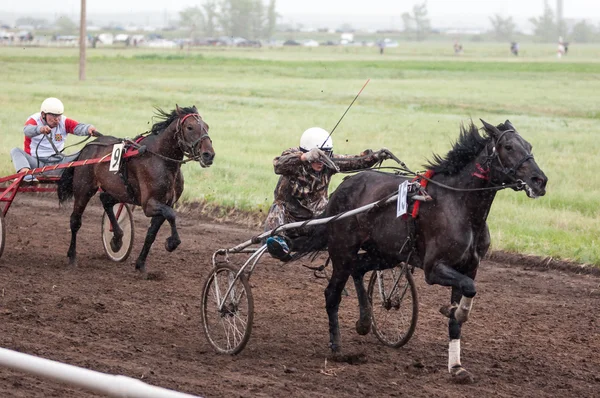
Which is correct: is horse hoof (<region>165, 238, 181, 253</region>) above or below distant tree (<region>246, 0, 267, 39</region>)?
below

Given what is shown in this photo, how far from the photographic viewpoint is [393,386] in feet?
21.5

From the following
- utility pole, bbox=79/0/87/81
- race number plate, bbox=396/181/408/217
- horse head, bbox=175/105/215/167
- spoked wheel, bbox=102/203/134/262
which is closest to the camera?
race number plate, bbox=396/181/408/217

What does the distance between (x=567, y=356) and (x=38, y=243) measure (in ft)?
23.3

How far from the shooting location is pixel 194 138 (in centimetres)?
1006

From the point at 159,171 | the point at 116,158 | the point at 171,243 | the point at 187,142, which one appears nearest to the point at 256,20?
the point at 116,158

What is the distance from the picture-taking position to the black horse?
21.8 feet

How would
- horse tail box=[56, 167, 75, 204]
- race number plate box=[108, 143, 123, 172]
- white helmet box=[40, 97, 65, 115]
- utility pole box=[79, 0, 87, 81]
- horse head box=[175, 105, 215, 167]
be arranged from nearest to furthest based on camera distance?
1. horse head box=[175, 105, 215, 167]
2. race number plate box=[108, 143, 123, 172]
3. white helmet box=[40, 97, 65, 115]
4. horse tail box=[56, 167, 75, 204]
5. utility pole box=[79, 0, 87, 81]

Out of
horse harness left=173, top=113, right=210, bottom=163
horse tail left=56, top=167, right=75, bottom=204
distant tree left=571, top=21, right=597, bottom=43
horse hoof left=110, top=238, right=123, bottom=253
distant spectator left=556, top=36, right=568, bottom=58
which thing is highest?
distant tree left=571, top=21, right=597, bottom=43

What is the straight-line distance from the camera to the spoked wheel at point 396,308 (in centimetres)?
769

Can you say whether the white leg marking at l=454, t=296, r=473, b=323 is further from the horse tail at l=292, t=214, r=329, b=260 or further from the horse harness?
the horse harness

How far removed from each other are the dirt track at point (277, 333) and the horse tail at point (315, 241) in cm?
76

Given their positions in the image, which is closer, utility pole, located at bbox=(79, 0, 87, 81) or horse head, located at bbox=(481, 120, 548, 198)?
horse head, located at bbox=(481, 120, 548, 198)

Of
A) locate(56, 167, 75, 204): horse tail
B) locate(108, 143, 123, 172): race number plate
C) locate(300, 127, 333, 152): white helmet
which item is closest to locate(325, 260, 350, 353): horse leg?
locate(300, 127, 333, 152): white helmet

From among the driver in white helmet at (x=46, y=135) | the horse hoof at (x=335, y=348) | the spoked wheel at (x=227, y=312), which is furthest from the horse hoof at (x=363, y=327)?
the driver in white helmet at (x=46, y=135)
